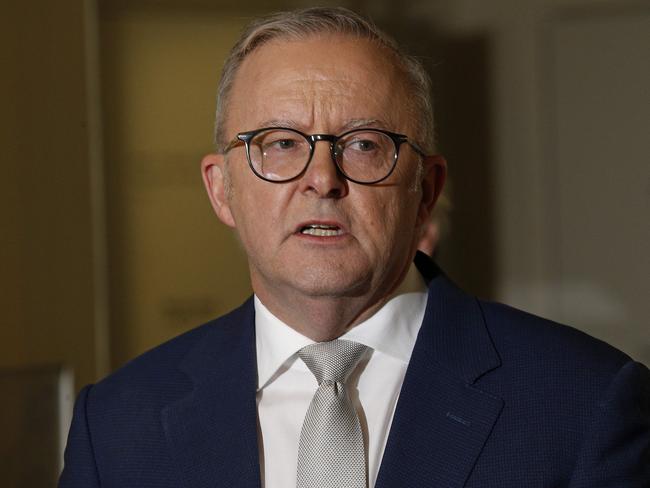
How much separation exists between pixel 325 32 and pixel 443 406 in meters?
0.57

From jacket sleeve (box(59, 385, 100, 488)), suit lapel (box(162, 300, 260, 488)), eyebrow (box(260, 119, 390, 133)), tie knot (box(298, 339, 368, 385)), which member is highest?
eyebrow (box(260, 119, 390, 133))

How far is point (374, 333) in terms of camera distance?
5.61 feet

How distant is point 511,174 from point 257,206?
8.53ft

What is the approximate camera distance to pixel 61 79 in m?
2.87

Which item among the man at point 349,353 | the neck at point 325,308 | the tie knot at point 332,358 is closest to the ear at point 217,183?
the man at point 349,353

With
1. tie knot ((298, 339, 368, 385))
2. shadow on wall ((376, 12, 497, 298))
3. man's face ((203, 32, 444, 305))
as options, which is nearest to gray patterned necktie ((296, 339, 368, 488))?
tie knot ((298, 339, 368, 385))

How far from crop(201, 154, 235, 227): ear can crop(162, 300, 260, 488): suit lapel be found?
0.57ft

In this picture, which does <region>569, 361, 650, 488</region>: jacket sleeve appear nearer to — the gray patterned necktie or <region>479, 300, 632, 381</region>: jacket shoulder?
<region>479, 300, 632, 381</region>: jacket shoulder

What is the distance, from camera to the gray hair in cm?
170

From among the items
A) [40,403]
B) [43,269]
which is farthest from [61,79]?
[40,403]

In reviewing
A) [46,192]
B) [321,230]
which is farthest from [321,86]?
[46,192]

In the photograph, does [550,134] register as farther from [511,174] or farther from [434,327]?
[434,327]

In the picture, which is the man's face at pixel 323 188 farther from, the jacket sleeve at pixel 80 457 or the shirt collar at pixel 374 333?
the jacket sleeve at pixel 80 457

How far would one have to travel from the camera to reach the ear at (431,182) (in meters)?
1.77
